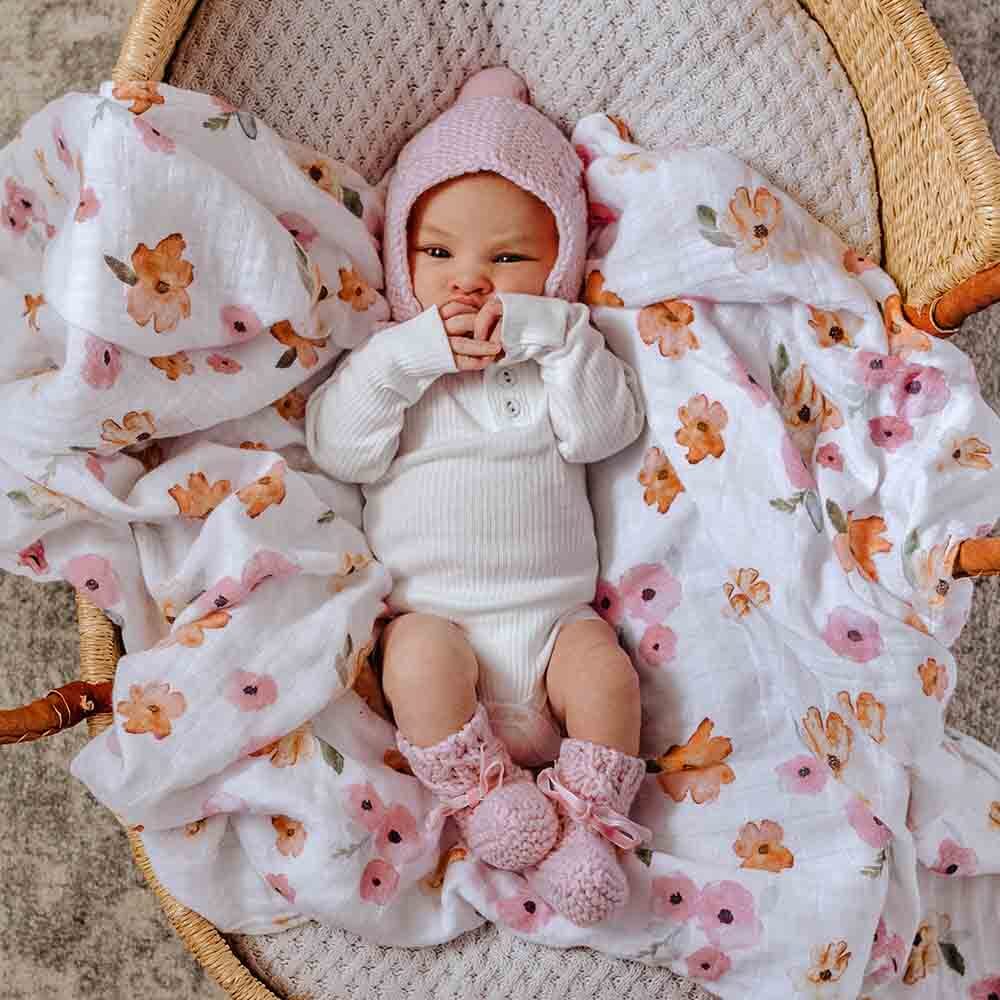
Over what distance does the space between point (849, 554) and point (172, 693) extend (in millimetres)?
650

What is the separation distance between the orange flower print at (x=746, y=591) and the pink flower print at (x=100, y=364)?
25.0 inches

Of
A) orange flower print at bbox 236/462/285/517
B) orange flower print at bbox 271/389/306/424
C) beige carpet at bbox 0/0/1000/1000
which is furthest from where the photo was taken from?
beige carpet at bbox 0/0/1000/1000

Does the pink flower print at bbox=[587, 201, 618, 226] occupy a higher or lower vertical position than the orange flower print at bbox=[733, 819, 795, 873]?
higher

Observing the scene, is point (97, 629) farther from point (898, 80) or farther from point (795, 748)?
point (898, 80)

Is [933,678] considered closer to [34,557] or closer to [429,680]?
[429,680]

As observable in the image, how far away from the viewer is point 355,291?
1.26m

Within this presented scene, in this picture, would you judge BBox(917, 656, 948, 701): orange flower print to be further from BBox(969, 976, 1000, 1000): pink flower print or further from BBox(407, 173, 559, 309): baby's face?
BBox(407, 173, 559, 309): baby's face

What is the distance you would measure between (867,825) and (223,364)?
29.7 inches

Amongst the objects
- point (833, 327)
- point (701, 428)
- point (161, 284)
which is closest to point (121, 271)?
point (161, 284)

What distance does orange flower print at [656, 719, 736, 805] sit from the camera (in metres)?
1.19

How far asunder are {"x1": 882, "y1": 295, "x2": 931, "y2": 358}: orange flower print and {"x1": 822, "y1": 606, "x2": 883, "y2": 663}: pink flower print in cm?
27

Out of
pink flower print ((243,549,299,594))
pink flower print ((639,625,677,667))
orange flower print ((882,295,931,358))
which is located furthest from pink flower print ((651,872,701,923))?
orange flower print ((882,295,931,358))

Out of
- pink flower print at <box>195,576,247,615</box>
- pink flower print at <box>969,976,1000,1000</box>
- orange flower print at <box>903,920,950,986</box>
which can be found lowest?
pink flower print at <box>969,976,1000,1000</box>

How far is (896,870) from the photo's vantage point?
3.75ft
